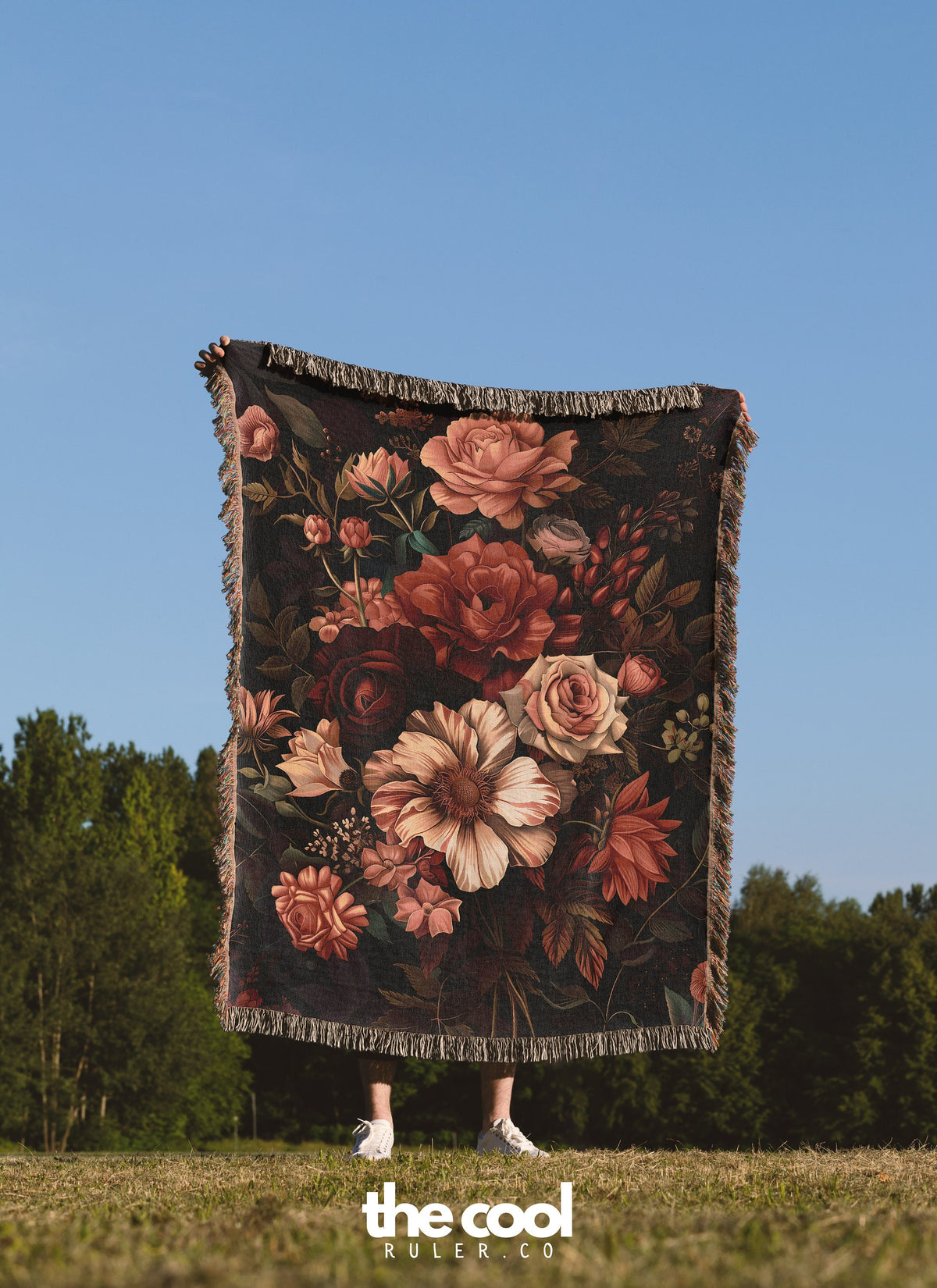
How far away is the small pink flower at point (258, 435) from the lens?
17.9ft

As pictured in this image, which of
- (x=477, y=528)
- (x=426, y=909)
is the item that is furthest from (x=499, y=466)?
(x=426, y=909)

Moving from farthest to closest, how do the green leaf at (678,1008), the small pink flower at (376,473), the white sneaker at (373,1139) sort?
the small pink flower at (376,473)
the green leaf at (678,1008)
the white sneaker at (373,1139)

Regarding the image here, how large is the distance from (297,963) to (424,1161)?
1.10 metres

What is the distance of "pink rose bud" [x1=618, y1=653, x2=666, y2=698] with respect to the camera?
5613 millimetres

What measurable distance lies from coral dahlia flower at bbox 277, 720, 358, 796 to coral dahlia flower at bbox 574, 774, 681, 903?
113 centimetres

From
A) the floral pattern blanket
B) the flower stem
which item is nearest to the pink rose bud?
the floral pattern blanket

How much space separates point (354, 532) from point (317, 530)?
0.17m

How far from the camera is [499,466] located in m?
5.75

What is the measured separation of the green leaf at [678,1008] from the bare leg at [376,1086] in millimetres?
1235

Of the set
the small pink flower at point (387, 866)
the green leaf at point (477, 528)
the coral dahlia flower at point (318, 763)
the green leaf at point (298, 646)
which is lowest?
the small pink flower at point (387, 866)

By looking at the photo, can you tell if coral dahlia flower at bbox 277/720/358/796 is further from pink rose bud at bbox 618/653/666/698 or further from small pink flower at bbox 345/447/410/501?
pink rose bud at bbox 618/653/666/698

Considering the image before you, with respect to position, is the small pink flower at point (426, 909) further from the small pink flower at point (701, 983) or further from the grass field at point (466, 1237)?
the small pink flower at point (701, 983)

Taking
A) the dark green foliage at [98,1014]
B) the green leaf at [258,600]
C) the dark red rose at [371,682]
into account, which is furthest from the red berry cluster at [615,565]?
the dark green foliage at [98,1014]

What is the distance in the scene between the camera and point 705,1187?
352cm
